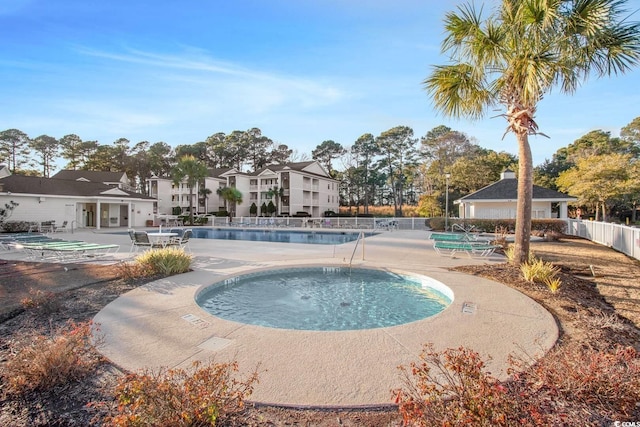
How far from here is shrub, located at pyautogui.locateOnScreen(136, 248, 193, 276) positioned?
7.61 metres

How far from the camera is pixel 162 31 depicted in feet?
34.9

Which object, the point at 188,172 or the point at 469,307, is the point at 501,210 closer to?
the point at 469,307

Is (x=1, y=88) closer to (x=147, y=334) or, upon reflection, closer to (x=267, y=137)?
(x=147, y=334)

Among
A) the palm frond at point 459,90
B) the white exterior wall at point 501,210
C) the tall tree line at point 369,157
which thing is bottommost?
the white exterior wall at point 501,210

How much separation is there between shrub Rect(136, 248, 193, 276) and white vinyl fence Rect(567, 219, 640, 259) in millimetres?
14492

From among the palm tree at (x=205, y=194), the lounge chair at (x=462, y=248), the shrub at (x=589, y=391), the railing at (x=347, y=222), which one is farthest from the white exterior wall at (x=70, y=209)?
the shrub at (x=589, y=391)

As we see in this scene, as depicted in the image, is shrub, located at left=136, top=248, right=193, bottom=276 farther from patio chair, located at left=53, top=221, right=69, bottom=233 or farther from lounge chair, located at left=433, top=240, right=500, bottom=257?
patio chair, located at left=53, top=221, right=69, bottom=233

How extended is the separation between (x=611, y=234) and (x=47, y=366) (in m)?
19.1

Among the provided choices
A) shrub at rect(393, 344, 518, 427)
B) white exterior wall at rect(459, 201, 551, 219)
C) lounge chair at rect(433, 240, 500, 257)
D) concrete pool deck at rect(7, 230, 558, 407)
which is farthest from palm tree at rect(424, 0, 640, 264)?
white exterior wall at rect(459, 201, 551, 219)

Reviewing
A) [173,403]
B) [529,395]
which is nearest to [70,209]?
[173,403]

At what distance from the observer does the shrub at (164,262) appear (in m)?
7.61

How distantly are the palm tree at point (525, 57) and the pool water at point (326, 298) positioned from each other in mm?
3353

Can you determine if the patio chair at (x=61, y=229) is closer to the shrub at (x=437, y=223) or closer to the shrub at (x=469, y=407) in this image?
the shrub at (x=437, y=223)

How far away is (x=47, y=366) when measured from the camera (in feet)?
9.67
